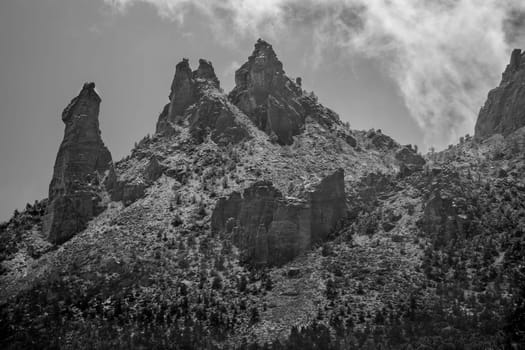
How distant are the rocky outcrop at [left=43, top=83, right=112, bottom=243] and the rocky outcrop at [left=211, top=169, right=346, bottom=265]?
90.3 ft

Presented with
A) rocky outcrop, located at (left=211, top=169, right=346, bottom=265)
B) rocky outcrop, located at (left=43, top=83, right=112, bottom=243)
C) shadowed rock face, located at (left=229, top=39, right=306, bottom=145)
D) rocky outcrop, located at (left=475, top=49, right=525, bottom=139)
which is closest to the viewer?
rocky outcrop, located at (left=211, top=169, right=346, bottom=265)

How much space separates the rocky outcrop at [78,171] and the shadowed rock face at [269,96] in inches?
1280

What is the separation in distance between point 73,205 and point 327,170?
48414mm

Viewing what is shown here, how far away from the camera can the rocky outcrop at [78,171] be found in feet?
402

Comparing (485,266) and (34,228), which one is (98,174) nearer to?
(34,228)

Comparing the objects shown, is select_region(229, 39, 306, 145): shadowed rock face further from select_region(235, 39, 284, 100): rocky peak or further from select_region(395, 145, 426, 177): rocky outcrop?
select_region(395, 145, 426, 177): rocky outcrop

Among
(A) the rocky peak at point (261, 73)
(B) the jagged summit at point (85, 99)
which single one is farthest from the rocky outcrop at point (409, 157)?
(B) the jagged summit at point (85, 99)

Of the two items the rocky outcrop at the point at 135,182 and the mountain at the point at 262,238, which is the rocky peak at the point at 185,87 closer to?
the mountain at the point at 262,238

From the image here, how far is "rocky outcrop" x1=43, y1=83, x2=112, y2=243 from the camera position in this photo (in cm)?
12244

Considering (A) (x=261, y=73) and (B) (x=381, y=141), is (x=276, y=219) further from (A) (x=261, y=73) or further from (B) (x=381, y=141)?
(B) (x=381, y=141)

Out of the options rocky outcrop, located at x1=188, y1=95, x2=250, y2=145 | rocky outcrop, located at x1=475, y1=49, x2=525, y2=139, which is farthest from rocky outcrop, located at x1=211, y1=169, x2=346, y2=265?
rocky outcrop, located at x1=475, y1=49, x2=525, y2=139

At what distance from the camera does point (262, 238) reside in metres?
106

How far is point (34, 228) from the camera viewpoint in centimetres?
12662

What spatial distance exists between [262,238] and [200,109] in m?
46.6
